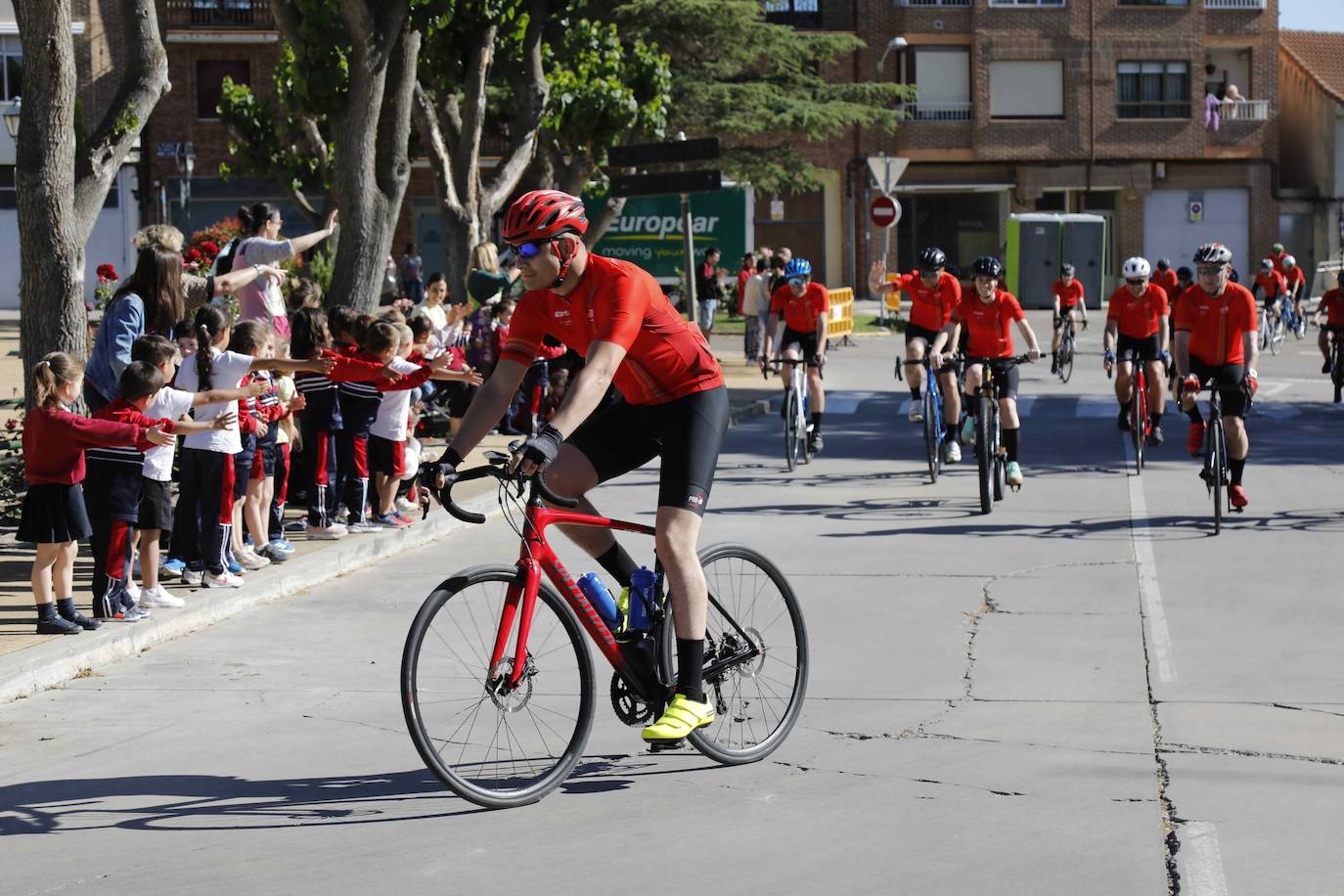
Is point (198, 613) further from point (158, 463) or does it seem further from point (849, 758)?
point (849, 758)

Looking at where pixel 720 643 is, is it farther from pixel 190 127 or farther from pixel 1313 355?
pixel 190 127

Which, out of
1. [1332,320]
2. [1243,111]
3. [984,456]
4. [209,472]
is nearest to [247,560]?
[209,472]

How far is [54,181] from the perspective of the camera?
10.9 meters

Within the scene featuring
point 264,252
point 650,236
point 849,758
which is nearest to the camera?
point 849,758

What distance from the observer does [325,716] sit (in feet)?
22.5

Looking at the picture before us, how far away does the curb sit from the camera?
736cm

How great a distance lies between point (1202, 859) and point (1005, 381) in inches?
349

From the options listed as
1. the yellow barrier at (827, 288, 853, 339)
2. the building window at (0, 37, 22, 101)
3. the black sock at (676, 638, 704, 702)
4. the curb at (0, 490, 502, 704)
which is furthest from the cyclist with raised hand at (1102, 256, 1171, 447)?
the building window at (0, 37, 22, 101)

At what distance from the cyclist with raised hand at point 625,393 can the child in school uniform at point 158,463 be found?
278 centimetres

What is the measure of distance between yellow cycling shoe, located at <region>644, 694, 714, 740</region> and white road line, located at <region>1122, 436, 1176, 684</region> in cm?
244

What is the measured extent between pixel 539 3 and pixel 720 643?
1960 centimetres

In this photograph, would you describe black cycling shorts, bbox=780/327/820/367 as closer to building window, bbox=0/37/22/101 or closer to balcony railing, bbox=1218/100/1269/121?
building window, bbox=0/37/22/101

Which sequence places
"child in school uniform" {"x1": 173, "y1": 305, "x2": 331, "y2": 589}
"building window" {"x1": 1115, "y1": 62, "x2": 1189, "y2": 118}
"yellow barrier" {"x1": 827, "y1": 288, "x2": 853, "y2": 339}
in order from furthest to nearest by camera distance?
"building window" {"x1": 1115, "y1": 62, "x2": 1189, "y2": 118}, "yellow barrier" {"x1": 827, "y1": 288, "x2": 853, "y2": 339}, "child in school uniform" {"x1": 173, "y1": 305, "x2": 331, "y2": 589}

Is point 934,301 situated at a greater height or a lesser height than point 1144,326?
greater
